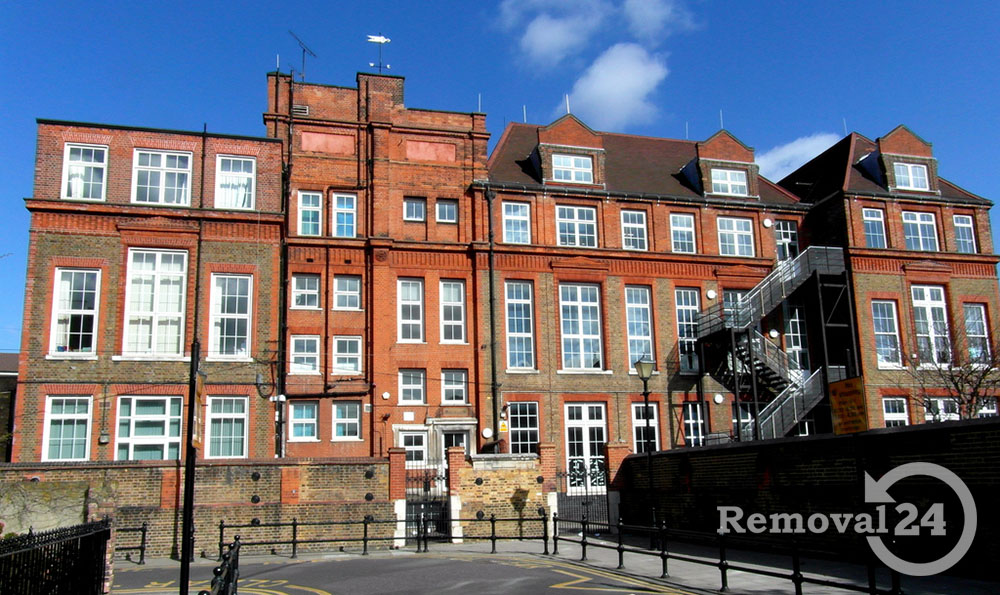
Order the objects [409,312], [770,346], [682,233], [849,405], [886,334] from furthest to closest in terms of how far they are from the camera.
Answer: [682,233] < [886,334] < [770,346] < [409,312] < [849,405]

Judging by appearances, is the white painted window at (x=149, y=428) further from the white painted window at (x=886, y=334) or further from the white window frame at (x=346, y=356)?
the white painted window at (x=886, y=334)

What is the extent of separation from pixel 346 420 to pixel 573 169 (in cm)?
1328

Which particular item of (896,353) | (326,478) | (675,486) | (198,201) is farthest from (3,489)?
(896,353)

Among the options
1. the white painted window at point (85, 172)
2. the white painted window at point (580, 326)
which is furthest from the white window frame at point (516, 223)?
the white painted window at point (85, 172)

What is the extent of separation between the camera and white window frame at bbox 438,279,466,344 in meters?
30.6

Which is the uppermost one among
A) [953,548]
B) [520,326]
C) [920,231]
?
[920,231]

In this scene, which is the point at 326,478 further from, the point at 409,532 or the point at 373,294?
the point at 373,294

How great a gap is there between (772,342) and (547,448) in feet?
41.3

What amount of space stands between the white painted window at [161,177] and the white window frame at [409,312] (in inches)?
310

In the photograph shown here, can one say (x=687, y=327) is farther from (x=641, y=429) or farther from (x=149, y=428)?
(x=149, y=428)

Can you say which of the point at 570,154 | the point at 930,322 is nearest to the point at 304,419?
the point at 570,154

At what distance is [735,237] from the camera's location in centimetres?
3453

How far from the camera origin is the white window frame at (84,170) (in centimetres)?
2681

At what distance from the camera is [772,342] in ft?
106
